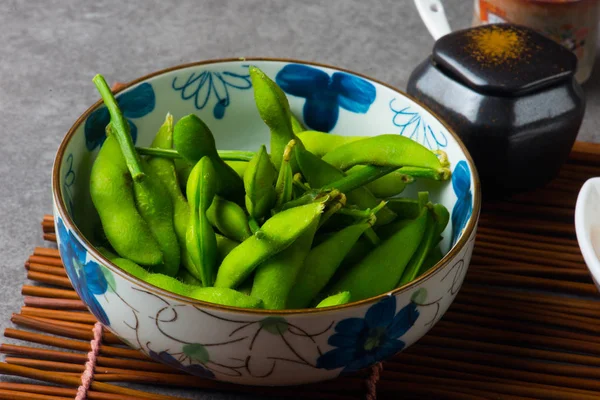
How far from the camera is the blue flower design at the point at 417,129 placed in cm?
92

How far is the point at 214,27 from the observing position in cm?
157

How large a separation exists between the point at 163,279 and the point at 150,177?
15cm

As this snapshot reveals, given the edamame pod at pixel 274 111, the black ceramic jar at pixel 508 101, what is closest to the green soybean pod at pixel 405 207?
→ the edamame pod at pixel 274 111

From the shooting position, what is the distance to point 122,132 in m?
0.85

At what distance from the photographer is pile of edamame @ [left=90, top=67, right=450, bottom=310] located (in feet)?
2.42

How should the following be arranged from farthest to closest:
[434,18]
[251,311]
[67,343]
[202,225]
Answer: [434,18] → [67,343] → [202,225] → [251,311]

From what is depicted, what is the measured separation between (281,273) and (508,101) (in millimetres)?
449

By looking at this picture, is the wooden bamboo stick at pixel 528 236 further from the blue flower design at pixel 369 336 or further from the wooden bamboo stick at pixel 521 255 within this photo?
the blue flower design at pixel 369 336

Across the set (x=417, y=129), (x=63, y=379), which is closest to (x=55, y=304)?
(x=63, y=379)

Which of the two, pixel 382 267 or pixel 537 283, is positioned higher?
pixel 382 267

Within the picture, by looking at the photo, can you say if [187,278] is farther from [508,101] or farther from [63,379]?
[508,101]

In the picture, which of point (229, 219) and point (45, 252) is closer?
point (229, 219)

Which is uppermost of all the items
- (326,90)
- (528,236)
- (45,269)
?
(326,90)

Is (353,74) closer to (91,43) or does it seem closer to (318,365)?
(318,365)
